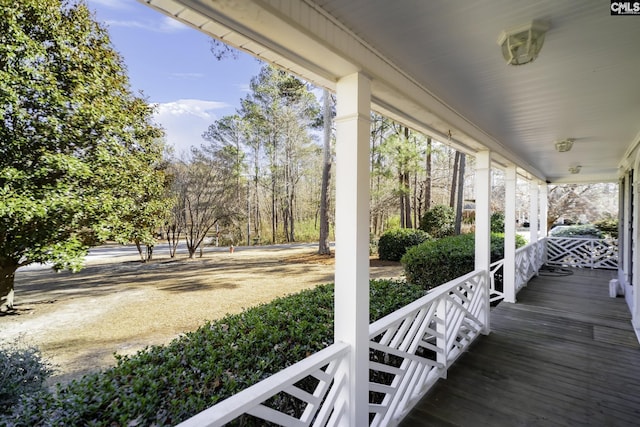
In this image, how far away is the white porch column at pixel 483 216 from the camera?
3.75 meters

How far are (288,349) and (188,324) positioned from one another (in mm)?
4420

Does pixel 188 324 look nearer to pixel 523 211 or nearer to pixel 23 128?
pixel 23 128

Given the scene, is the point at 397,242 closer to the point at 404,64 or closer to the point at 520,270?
the point at 520,270

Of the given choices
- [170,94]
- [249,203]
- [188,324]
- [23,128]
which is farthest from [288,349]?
[249,203]

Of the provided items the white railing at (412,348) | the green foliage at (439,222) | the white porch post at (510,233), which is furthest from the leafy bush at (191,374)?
the green foliage at (439,222)

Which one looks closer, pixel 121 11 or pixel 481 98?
pixel 481 98

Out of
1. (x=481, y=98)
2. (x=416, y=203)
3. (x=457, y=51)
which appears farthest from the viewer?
(x=416, y=203)

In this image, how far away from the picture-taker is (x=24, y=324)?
531 cm

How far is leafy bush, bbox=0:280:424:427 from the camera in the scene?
127 centimetres

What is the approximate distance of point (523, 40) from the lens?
4.66ft

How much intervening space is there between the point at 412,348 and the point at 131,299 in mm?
6664

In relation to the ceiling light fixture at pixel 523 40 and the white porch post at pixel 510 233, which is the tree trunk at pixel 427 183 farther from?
the ceiling light fixture at pixel 523 40

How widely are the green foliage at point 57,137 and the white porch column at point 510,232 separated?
24.6 ft

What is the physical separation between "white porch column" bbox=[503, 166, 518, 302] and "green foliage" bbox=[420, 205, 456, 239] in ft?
20.1
